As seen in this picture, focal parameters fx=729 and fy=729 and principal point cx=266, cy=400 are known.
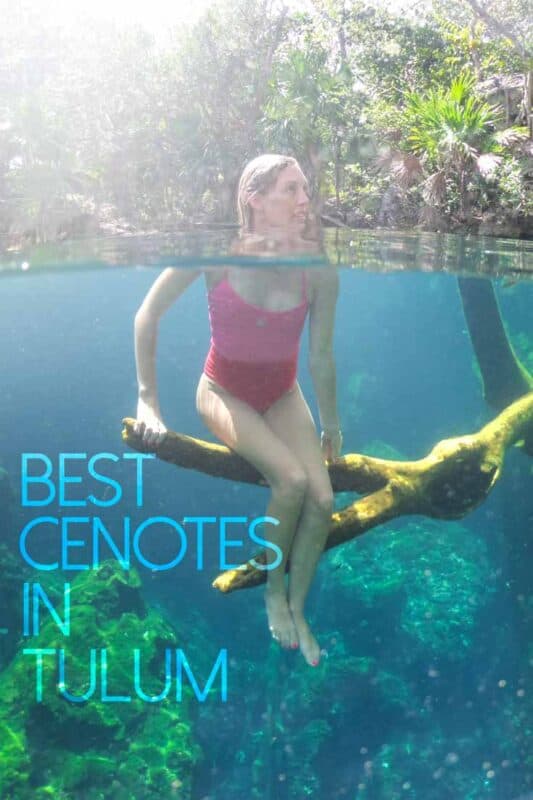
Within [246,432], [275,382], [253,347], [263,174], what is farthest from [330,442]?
[263,174]

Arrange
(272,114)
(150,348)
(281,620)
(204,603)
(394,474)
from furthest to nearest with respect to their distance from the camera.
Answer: (272,114)
(204,603)
(394,474)
(150,348)
(281,620)

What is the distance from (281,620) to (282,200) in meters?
3.04

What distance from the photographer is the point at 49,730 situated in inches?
302

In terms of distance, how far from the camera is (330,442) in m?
5.67

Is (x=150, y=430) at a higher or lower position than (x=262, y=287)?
lower

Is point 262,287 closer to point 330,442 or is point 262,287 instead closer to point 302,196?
point 302,196

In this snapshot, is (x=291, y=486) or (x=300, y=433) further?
(x=300, y=433)

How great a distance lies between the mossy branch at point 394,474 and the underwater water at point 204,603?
66cm

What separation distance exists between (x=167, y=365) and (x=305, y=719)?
23.0 feet

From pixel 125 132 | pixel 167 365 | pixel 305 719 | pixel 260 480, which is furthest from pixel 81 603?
pixel 125 132

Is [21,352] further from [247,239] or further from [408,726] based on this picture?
[408,726]

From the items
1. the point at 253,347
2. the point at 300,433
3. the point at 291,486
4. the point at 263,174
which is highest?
the point at 263,174

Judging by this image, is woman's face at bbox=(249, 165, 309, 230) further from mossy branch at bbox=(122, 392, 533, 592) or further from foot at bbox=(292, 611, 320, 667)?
foot at bbox=(292, 611, 320, 667)

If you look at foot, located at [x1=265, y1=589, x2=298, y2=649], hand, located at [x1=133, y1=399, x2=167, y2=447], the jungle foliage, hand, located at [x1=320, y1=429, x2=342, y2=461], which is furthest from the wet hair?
the jungle foliage
